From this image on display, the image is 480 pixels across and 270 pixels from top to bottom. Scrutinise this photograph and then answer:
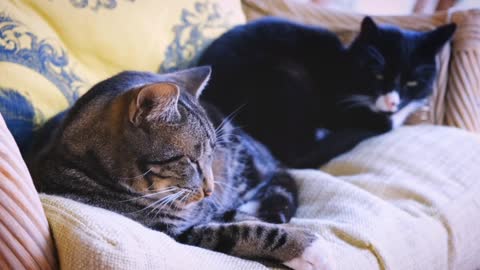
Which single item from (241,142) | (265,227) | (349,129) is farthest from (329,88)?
(265,227)

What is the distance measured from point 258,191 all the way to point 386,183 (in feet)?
1.15

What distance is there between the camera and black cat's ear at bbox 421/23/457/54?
144 centimetres

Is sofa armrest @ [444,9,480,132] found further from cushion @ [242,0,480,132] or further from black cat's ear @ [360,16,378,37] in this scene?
black cat's ear @ [360,16,378,37]

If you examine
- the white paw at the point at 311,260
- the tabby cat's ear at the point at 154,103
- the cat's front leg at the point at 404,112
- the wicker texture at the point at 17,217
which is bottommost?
the cat's front leg at the point at 404,112

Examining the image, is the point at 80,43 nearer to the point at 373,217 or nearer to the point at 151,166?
the point at 151,166

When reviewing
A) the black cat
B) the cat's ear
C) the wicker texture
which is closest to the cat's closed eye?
the black cat

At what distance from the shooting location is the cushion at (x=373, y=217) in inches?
27.7

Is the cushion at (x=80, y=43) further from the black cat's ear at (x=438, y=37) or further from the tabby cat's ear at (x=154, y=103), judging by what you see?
the black cat's ear at (x=438, y=37)

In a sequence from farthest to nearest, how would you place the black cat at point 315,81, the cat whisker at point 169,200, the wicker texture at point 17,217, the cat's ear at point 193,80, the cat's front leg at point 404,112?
1. the cat's front leg at point 404,112
2. the black cat at point 315,81
3. the cat's ear at point 193,80
4. the cat whisker at point 169,200
5. the wicker texture at point 17,217

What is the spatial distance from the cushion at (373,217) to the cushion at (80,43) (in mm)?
404

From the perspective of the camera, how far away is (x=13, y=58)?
3.62 ft

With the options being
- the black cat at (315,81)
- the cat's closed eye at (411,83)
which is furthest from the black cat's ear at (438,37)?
the cat's closed eye at (411,83)

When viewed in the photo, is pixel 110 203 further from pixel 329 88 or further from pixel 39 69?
pixel 329 88

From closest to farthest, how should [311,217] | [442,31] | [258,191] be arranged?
[311,217] < [258,191] < [442,31]
